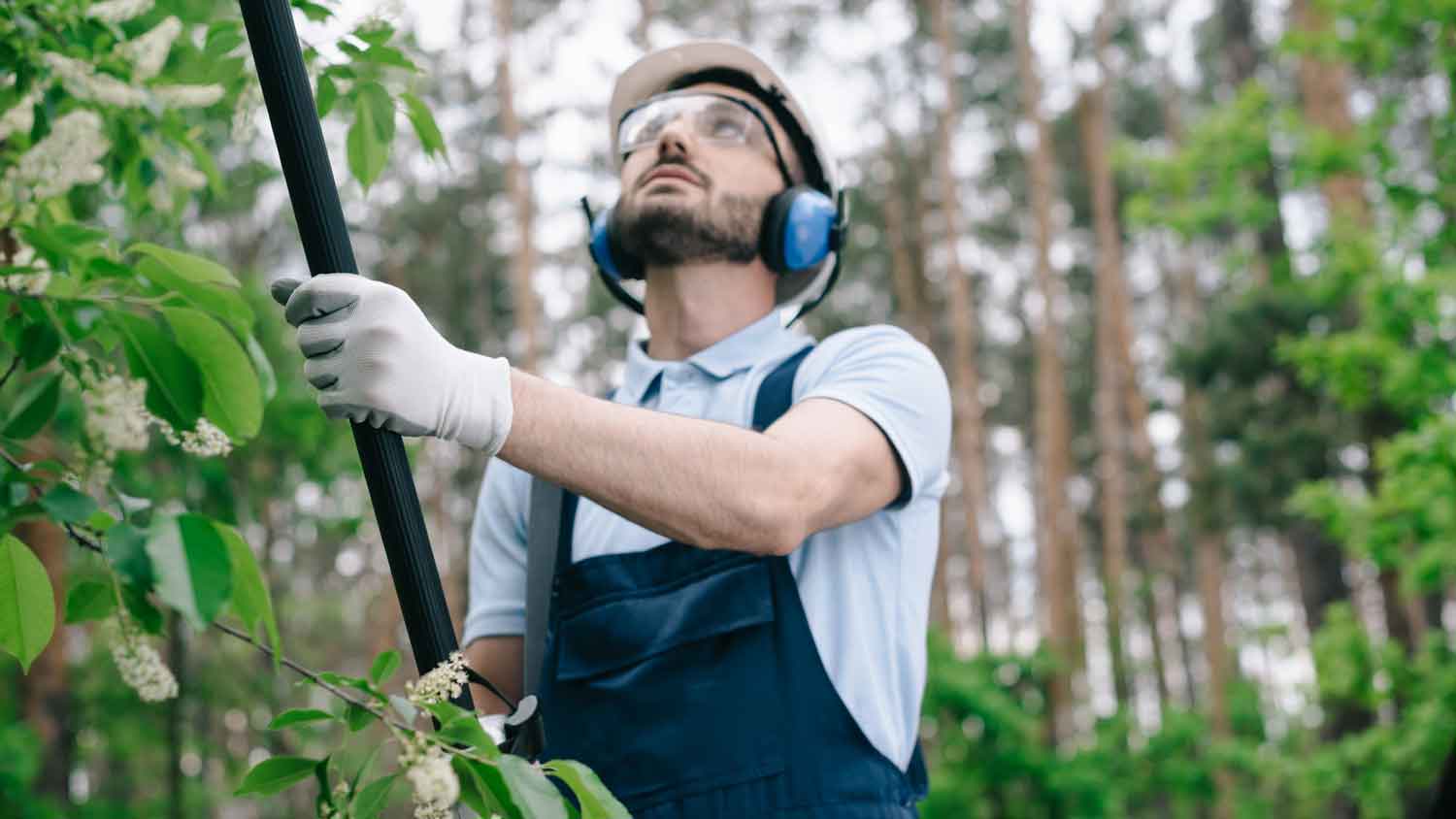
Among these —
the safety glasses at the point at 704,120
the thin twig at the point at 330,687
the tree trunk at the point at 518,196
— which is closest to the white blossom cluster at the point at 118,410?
the thin twig at the point at 330,687

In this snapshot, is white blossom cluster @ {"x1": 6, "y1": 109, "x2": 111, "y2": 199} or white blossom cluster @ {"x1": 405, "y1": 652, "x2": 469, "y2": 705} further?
white blossom cluster @ {"x1": 6, "y1": 109, "x2": 111, "y2": 199}

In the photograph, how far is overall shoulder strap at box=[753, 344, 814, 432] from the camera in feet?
7.06

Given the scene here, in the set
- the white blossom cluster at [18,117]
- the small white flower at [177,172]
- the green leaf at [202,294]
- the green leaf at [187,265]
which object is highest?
the small white flower at [177,172]

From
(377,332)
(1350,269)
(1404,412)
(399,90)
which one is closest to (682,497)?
(377,332)

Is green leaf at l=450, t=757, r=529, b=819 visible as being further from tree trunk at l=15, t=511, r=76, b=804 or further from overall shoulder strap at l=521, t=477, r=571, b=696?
tree trunk at l=15, t=511, r=76, b=804

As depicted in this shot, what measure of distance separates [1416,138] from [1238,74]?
33.6 feet

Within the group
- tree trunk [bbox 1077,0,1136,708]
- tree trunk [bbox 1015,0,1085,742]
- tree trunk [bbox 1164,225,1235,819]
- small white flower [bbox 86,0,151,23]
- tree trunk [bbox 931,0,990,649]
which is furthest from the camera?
tree trunk [bbox 1077,0,1136,708]

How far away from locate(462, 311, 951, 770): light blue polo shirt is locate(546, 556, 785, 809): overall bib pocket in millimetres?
105

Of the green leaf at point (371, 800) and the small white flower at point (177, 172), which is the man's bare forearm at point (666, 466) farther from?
the small white flower at point (177, 172)

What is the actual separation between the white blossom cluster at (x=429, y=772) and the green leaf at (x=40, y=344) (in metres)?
0.64

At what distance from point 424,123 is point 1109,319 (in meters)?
20.1

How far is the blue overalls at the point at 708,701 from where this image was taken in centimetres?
194

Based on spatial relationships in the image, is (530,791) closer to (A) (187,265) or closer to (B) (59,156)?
(A) (187,265)

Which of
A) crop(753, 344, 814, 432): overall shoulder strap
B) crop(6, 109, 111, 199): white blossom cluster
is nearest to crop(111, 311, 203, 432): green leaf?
crop(6, 109, 111, 199): white blossom cluster
